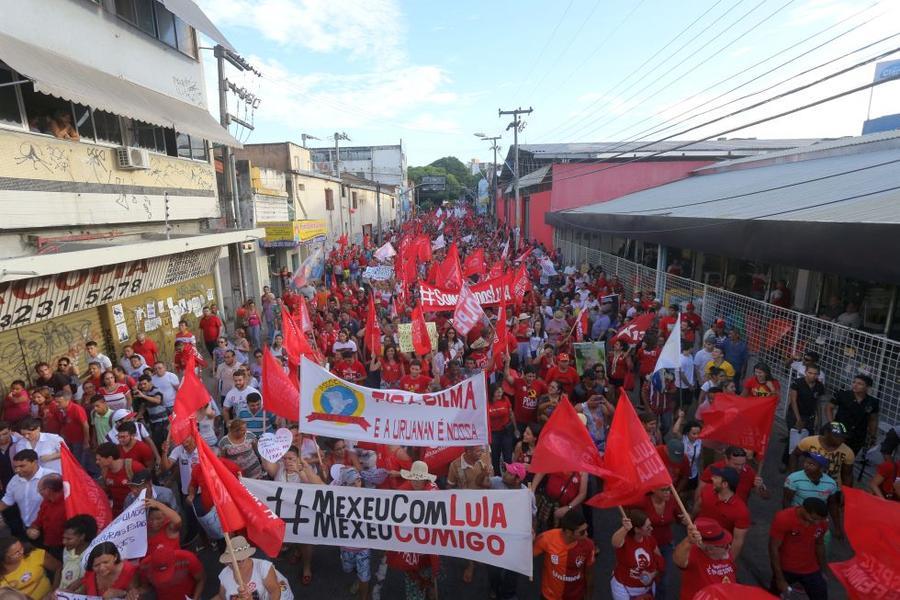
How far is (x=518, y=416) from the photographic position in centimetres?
746

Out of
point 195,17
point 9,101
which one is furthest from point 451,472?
point 195,17

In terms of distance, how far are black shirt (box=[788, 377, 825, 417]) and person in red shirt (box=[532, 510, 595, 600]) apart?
4531 mm

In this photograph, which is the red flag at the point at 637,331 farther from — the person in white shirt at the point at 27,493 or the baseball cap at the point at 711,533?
the person in white shirt at the point at 27,493

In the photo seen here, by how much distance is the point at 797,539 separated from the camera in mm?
4301

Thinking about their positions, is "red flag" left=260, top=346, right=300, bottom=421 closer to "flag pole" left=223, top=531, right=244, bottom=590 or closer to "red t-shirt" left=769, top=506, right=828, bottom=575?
"flag pole" left=223, top=531, right=244, bottom=590

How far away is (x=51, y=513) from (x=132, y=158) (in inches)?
339

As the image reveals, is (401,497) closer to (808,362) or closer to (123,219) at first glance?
(808,362)

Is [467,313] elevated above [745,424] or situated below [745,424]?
above

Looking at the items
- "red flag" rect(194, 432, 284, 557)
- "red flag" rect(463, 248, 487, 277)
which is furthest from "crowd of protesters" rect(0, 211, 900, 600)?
"red flag" rect(463, 248, 487, 277)

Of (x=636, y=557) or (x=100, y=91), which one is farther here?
(x=100, y=91)

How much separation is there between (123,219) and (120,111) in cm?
274

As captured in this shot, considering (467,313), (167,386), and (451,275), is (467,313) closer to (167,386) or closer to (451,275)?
(451,275)

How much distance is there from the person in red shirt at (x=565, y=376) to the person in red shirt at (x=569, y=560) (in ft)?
11.4

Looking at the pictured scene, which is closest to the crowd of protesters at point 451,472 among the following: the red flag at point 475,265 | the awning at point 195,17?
the red flag at point 475,265
